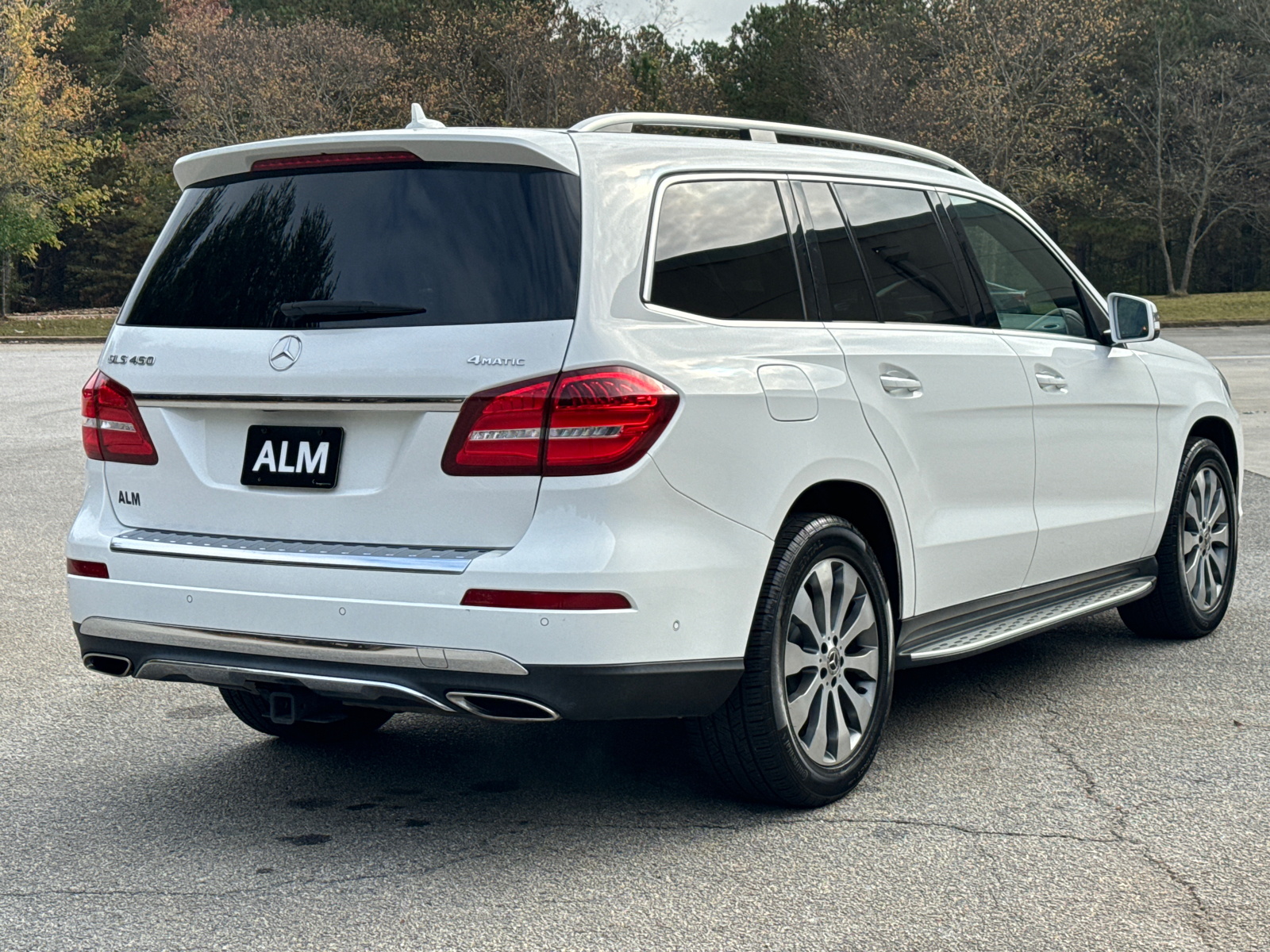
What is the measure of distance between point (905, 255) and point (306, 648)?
2338mm

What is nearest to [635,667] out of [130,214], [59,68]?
[59,68]

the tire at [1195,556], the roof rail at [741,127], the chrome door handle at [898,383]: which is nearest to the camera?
the roof rail at [741,127]

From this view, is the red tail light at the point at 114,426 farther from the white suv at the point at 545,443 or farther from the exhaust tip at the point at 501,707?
the exhaust tip at the point at 501,707

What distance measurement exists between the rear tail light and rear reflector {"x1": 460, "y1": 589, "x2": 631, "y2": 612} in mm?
281

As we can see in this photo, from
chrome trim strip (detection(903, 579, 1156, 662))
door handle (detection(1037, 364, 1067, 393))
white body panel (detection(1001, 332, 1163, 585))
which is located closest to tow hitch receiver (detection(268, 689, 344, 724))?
chrome trim strip (detection(903, 579, 1156, 662))

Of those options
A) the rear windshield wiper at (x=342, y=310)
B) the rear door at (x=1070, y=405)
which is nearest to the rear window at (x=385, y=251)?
the rear windshield wiper at (x=342, y=310)

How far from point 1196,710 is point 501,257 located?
10.0 feet

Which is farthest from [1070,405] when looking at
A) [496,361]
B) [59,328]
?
[59,328]

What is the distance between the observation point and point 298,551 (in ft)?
12.8

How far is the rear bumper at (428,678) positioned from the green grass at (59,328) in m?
37.1

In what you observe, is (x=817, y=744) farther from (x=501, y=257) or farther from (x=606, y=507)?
(x=501, y=257)

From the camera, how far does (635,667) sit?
12.2 ft

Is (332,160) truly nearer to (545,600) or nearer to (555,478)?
(555,478)

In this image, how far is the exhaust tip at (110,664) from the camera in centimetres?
418
